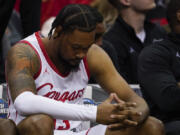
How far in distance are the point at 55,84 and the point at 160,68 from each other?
1021 millimetres

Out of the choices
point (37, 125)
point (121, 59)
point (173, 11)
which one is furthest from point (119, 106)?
point (121, 59)

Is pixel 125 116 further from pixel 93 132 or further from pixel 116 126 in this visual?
pixel 93 132

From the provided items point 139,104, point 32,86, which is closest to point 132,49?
point 139,104

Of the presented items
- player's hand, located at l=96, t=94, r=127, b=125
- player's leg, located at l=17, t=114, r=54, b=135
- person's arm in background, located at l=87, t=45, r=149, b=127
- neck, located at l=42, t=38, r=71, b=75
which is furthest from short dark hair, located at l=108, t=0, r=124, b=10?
player's leg, located at l=17, t=114, r=54, b=135

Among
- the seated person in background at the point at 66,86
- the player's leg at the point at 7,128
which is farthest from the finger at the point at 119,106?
the player's leg at the point at 7,128

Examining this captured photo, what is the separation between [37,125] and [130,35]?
2.96 metres

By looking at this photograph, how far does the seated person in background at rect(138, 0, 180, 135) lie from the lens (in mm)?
4141

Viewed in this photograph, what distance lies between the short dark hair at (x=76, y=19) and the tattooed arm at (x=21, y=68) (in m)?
0.30

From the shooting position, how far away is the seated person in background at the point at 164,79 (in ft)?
13.6

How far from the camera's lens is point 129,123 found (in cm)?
342

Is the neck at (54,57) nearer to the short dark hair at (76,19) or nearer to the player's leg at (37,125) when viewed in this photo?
the short dark hair at (76,19)

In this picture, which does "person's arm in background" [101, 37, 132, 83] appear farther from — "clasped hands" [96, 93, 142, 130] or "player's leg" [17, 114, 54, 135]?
"player's leg" [17, 114, 54, 135]

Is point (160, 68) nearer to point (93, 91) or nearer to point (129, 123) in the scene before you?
point (93, 91)

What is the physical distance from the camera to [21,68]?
3557 millimetres
